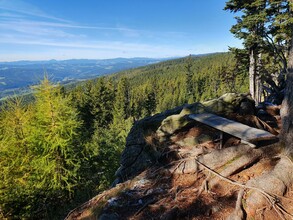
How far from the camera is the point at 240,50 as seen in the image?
742 inches

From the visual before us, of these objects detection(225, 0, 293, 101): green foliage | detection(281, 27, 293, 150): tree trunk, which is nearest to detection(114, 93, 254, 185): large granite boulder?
detection(281, 27, 293, 150): tree trunk

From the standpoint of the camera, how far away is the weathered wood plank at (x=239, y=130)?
4.38m

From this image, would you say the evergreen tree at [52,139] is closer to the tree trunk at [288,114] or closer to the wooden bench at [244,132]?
the wooden bench at [244,132]

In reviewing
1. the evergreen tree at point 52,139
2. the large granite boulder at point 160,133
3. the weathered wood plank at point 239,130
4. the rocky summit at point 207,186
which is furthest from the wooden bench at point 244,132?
the evergreen tree at point 52,139

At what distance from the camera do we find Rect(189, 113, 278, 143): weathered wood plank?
14.4ft

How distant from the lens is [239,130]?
5.00 metres

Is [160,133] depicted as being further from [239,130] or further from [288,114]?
[288,114]

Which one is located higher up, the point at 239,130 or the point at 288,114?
the point at 288,114

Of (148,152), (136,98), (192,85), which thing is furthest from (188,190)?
(192,85)

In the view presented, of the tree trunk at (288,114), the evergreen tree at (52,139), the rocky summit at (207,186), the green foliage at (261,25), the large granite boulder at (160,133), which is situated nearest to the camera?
the rocky summit at (207,186)

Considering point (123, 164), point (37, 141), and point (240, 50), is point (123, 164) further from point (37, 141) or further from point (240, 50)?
point (240, 50)

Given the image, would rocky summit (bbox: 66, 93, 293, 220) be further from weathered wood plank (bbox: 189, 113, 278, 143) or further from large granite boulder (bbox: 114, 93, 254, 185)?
large granite boulder (bbox: 114, 93, 254, 185)

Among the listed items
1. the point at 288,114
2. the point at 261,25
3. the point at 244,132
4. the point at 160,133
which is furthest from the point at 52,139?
the point at 261,25

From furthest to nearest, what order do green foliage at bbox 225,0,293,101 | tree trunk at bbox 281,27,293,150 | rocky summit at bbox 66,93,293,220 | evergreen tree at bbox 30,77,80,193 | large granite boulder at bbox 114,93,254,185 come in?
green foliage at bbox 225,0,293,101
evergreen tree at bbox 30,77,80,193
large granite boulder at bbox 114,93,254,185
tree trunk at bbox 281,27,293,150
rocky summit at bbox 66,93,293,220
